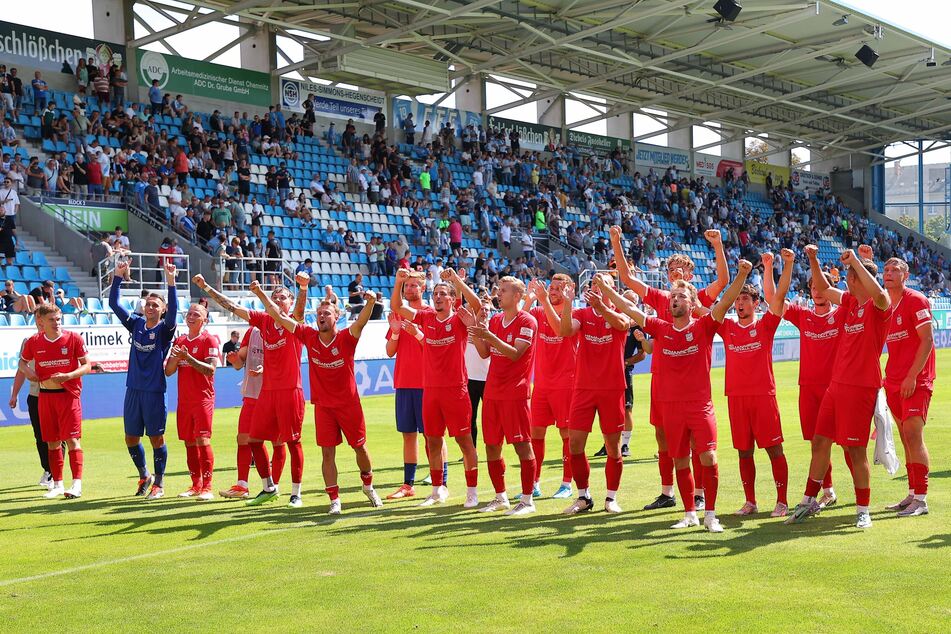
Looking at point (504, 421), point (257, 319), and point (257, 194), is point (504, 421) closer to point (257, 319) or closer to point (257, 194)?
point (257, 319)

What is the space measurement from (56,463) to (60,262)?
1353 centimetres

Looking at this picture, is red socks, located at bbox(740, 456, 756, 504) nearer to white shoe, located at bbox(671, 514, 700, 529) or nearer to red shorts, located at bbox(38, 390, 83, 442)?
white shoe, located at bbox(671, 514, 700, 529)

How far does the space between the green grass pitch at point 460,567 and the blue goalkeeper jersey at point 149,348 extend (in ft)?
3.74

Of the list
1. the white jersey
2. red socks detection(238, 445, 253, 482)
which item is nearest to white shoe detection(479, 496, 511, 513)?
red socks detection(238, 445, 253, 482)

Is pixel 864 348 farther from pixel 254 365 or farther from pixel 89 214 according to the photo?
pixel 89 214

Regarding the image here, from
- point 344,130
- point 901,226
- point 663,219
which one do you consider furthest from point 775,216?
point 344,130

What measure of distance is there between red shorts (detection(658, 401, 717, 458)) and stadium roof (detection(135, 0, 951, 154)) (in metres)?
22.3

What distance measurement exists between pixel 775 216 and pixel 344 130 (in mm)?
23857

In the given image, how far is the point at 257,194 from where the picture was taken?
28203 millimetres

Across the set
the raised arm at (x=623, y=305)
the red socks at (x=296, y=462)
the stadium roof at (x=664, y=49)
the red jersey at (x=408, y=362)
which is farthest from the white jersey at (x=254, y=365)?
the stadium roof at (x=664, y=49)

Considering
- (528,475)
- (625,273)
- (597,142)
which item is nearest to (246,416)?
(528,475)

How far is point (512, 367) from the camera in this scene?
8.97m

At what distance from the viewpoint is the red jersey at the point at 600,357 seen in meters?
8.77

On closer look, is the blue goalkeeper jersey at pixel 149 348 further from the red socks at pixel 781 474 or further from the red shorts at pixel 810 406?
the red shorts at pixel 810 406
